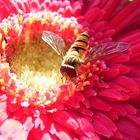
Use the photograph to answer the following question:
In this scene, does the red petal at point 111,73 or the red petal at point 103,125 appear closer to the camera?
the red petal at point 103,125

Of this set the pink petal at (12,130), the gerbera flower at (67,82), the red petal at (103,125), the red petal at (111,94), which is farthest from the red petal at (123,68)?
the pink petal at (12,130)

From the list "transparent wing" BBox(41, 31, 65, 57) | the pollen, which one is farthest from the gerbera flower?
"transparent wing" BBox(41, 31, 65, 57)

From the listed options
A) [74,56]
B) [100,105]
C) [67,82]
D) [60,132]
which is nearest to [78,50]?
[74,56]

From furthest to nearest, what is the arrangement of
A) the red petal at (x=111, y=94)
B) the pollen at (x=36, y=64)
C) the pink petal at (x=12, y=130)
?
the pollen at (x=36, y=64) < the red petal at (x=111, y=94) < the pink petal at (x=12, y=130)

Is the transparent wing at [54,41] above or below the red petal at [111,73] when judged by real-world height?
above

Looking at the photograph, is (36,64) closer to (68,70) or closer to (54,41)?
(54,41)

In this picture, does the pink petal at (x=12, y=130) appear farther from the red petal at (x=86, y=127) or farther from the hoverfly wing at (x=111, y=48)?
the hoverfly wing at (x=111, y=48)

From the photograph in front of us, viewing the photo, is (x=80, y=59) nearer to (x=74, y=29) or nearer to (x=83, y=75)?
(x=83, y=75)
